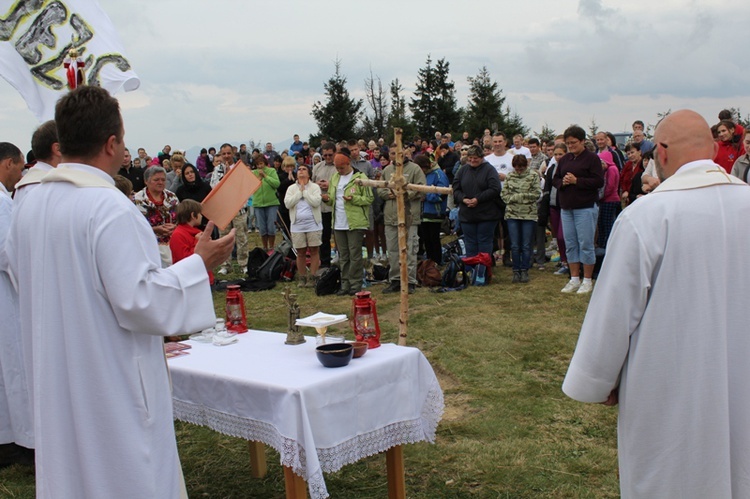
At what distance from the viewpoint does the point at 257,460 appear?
177 inches

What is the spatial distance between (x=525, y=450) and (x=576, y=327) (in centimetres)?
322

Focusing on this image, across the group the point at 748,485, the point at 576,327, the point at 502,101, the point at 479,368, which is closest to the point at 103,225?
the point at 748,485

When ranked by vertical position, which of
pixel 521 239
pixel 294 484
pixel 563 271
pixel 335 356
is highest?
pixel 335 356

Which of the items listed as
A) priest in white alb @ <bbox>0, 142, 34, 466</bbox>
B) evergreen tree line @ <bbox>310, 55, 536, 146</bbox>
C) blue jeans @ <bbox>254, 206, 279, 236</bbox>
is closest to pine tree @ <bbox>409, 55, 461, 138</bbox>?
evergreen tree line @ <bbox>310, 55, 536, 146</bbox>

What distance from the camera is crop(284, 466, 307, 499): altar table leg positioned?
3.23m

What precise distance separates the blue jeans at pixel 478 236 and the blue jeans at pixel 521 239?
321 millimetres

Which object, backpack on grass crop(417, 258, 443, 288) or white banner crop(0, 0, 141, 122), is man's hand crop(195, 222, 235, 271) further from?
backpack on grass crop(417, 258, 443, 288)

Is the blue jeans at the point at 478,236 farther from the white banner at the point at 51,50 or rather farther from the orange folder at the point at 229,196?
the orange folder at the point at 229,196

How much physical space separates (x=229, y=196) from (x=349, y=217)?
671 cm

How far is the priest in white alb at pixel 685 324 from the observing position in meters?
2.54

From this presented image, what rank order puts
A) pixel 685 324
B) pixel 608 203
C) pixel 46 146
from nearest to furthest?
pixel 685 324 → pixel 46 146 → pixel 608 203

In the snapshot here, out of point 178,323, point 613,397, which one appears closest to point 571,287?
point 613,397

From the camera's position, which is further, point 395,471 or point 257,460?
point 257,460

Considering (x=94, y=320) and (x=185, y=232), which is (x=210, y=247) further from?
(x=185, y=232)
